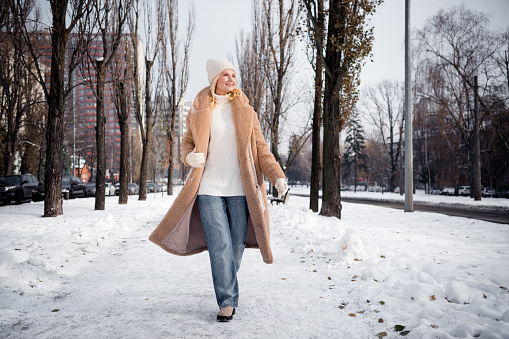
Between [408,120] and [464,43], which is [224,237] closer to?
[408,120]

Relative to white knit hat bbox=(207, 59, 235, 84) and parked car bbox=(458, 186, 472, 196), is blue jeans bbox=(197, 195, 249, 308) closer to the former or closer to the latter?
white knit hat bbox=(207, 59, 235, 84)

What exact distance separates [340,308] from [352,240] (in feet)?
6.37

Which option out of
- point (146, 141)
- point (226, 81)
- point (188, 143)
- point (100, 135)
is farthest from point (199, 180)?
point (146, 141)

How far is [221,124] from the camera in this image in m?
3.46

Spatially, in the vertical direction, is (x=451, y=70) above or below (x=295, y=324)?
above

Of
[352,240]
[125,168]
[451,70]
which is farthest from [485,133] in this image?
[352,240]

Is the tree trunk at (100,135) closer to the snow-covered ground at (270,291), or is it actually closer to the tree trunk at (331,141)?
the snow-covered ground at (270,291)

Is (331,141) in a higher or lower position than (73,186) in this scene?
higher

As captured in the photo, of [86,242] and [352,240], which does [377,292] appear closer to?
[352,240]

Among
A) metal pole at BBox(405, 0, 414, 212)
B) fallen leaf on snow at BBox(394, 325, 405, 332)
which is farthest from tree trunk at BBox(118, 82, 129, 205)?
fallen leaf on snow at BBox(394, 325, 405, 332)

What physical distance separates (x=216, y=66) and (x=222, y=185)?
1.18 meters

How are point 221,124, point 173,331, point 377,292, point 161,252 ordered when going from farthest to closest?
1. point 161,252
2. point 377,292
3. point 221,124
4. point 173,331

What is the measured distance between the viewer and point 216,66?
3.53 m

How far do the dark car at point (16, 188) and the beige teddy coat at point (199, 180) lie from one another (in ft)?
58.4
